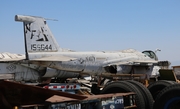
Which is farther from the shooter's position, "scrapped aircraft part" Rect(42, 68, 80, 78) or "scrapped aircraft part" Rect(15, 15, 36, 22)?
"scrapped aircraft part" Rect(42, 68, 80, 78)

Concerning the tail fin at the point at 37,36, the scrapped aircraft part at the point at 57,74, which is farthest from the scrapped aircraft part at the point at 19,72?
the tail fin at the point at 37,36

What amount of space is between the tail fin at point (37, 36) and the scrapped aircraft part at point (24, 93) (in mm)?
13366

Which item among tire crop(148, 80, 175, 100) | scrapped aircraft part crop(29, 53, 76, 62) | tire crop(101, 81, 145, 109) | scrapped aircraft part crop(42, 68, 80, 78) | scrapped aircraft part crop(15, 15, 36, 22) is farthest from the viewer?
scrapped aircraft part crop(42, 68, 80, 78)

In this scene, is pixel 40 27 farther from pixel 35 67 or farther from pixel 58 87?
pixel 58 87

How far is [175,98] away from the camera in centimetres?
546

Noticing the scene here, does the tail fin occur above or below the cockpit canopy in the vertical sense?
above

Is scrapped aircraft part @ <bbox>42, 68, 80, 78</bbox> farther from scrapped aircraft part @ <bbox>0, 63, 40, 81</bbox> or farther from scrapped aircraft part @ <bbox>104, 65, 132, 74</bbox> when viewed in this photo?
scrapped aircraft part @ <bbox>104, 65, 132, 74</bbox>

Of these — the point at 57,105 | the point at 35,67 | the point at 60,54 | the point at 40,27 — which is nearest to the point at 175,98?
the point at 57,105

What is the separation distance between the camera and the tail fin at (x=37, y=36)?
61.4ft

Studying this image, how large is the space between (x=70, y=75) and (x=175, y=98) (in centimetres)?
1747

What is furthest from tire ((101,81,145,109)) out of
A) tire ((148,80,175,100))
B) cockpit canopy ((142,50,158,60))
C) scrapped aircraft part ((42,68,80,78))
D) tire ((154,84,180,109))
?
cockpit canopy ((142,50,158,60))

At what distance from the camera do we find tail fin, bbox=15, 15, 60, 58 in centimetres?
1870

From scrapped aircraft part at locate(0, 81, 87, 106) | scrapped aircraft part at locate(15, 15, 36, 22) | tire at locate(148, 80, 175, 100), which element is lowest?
tire at locate(148, 80, 175, 100)

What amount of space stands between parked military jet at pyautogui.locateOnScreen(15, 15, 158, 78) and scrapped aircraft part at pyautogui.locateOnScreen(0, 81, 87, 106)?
38.2ft
